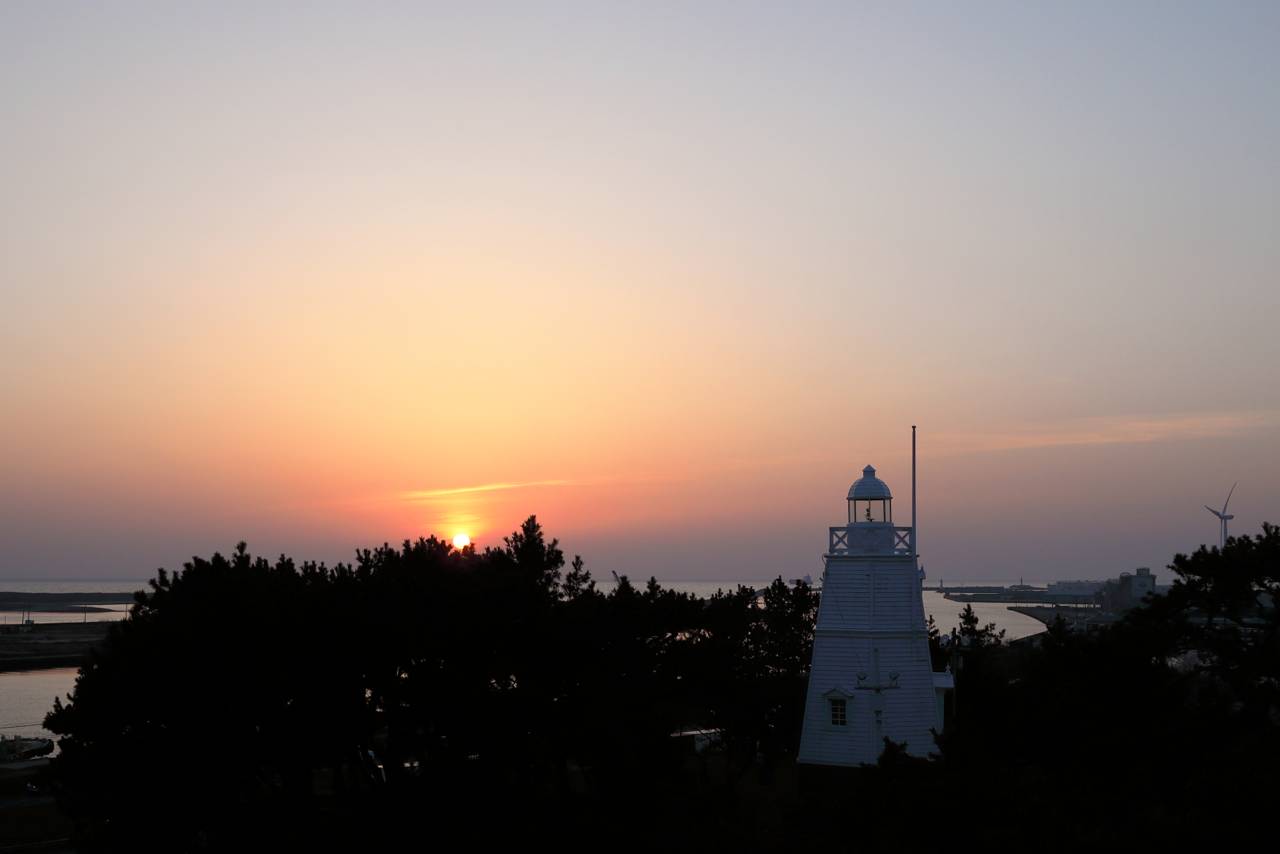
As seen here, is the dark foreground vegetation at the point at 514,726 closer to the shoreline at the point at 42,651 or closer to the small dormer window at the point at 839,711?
the small dormer window at the point at 839,711

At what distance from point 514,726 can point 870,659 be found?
11.3 meters

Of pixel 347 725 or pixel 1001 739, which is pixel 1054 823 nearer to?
pixel 1001 739

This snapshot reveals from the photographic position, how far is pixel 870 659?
39500 mm

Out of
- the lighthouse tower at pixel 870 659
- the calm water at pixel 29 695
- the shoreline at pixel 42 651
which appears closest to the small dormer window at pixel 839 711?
the lighthouse tower at pixel 870 659

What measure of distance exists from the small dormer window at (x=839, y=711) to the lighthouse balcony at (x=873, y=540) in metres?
4.67

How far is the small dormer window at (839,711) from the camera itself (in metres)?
39.5

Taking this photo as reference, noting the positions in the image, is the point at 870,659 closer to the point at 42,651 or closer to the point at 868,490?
the point at 868,490

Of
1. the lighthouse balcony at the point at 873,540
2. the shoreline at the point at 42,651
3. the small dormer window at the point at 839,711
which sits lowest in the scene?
the shoreline at the point at 42,651

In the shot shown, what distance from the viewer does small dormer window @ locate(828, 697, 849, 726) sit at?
3953cm

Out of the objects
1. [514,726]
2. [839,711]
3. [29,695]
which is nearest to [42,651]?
[29,695]

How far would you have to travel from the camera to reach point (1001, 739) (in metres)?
35.5

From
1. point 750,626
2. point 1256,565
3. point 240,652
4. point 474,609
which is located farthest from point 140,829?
point 1256,565

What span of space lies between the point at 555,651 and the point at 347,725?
21.6ft

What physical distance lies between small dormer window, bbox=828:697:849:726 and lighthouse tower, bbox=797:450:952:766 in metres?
0.03
